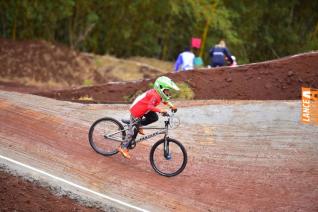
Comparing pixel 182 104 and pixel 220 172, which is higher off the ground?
pixel 182 104

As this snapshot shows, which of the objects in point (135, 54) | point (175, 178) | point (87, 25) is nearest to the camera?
point (175, 178)

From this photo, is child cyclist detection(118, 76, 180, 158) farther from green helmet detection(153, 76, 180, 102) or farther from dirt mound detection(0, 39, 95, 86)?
dirt mound detection(0, 39, 95, 86)

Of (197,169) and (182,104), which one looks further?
(182,104)

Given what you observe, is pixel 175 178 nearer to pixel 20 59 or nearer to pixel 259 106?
pixel 259 106

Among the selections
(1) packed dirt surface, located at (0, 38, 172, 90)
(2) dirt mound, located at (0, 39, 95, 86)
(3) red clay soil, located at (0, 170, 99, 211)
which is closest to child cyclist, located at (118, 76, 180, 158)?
(3) red clay soil, located at (0, 170, 99, 211)

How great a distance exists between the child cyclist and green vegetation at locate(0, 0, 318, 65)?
15279 millimetres

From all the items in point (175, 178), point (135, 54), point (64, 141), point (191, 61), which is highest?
point (135, 54)

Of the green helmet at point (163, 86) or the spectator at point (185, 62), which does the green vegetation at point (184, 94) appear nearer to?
the spectator at point (185, 62)

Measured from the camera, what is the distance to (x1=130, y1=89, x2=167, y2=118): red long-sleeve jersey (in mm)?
10422

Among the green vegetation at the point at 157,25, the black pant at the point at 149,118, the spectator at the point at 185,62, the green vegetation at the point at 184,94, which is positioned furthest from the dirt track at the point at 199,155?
the green vegetation at the point at 157,25

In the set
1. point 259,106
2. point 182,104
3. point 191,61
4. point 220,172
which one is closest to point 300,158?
point 220,172

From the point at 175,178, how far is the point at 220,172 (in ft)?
3.80

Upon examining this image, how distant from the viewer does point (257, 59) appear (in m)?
26.8

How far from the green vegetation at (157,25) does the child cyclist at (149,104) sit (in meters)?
15.3
